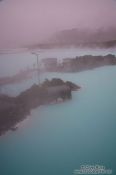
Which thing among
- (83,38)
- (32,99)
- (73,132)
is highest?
(83,38)

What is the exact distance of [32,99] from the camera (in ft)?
4.71

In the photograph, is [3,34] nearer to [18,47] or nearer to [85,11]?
[18,47]

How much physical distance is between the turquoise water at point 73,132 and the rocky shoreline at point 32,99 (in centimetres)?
3

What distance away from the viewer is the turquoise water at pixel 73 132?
143 centimetres

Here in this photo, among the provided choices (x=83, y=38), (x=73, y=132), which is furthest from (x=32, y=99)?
(x=83, y=38)

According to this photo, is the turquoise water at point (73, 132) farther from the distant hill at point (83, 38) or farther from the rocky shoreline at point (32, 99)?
the distant hill at point (83, 38)

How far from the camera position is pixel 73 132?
1433 mm

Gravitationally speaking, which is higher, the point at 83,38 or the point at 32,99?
the point at 83,38

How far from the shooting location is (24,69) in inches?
57.1

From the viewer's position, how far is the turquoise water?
1.43m

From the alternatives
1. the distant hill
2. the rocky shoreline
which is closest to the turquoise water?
the rocky shoreline

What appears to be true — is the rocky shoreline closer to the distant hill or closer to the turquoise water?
the turquoise water

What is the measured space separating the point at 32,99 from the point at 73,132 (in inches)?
11.3

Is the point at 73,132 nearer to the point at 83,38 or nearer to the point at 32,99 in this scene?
the point at 32,99
